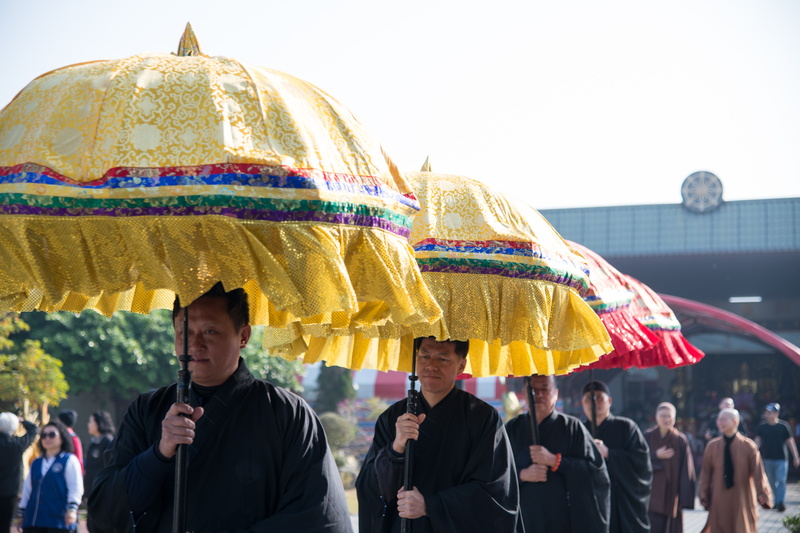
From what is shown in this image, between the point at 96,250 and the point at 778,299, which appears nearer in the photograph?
the point at 96,250

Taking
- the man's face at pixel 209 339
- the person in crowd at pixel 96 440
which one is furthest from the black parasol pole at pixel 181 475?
the person in crowd at pixel 96 440

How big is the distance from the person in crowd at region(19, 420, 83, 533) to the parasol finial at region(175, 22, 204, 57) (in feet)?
19.6

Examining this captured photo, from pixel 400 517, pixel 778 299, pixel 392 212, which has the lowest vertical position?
pixel 400 517

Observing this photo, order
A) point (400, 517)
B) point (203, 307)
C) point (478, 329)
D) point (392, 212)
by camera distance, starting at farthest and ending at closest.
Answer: point (400, 517) < point (478, 329) < point (203, 307) < point (392, 212)

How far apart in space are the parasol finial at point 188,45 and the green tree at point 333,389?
21.7 m

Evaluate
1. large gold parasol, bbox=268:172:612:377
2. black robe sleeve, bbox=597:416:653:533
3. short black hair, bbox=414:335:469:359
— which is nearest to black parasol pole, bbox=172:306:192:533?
large gold parasol, bbox=268:172:612:377

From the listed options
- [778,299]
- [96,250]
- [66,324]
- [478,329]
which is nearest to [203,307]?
[96,250]

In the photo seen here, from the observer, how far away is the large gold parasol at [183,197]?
2.61 m

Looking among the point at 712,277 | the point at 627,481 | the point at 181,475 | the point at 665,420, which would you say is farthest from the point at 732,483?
the point at 712,277

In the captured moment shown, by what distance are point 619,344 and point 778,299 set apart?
23.9 meters

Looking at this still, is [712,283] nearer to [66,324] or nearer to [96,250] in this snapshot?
[66,324]

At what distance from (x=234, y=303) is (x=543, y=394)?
3.65 meters

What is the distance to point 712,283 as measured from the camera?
2869 cm

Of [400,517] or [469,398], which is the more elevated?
[469,398]
